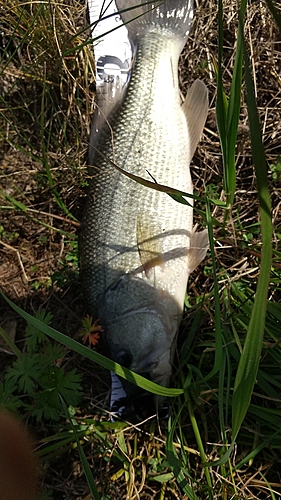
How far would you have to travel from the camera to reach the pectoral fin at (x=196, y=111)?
100.0 inches

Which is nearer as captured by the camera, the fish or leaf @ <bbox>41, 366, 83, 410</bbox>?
leaf @ <bbox>41, 366, 83, 410</bbox>

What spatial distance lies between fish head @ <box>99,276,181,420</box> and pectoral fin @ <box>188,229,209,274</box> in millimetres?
248

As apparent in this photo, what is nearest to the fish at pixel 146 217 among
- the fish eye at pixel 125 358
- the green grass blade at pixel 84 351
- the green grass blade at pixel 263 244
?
the fish eye at pixel 125 358

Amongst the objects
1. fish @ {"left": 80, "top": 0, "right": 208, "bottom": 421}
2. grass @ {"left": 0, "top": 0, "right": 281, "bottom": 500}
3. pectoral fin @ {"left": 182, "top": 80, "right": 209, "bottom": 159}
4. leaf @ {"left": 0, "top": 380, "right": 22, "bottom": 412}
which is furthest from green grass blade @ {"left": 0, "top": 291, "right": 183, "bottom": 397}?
pectoral fin @ {"left": 182, "top": 80, "right": 209, "bottom": 159}

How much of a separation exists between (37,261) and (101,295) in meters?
0.64

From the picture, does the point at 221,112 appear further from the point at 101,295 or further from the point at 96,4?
the point at 96,4

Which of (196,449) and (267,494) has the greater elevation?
(196,449)

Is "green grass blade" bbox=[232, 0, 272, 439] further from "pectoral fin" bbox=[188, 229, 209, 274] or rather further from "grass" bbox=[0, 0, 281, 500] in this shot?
"pectoral fin" bbox=[188, 229, 209, 274]

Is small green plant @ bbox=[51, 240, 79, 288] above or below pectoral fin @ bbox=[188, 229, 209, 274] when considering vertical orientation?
below

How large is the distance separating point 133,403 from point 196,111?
5.26 feet

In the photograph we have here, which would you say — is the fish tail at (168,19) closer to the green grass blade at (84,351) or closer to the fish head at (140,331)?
the fish head at (140,331)

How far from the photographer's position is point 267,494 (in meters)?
2.29

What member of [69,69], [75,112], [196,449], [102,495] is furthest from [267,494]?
[69,69]

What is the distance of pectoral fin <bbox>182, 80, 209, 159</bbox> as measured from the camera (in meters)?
2.54
